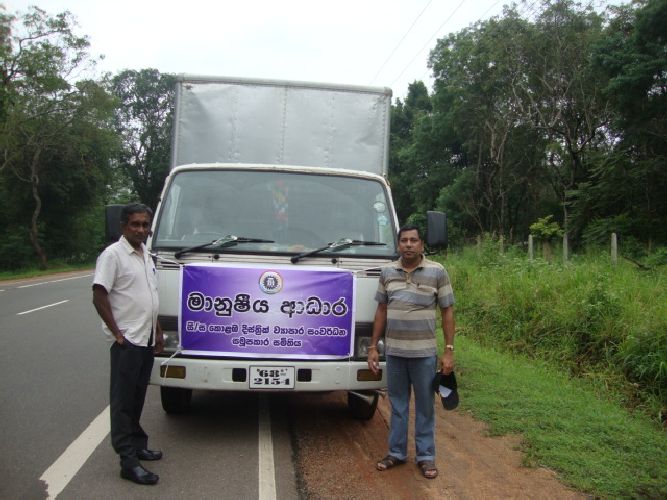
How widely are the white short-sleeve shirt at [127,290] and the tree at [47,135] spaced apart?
22.6 metres

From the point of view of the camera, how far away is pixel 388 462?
439 centimetres

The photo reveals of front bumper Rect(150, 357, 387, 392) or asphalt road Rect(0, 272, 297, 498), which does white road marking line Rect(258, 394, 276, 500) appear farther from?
front bumper Rect(150, 357, 387, 392)

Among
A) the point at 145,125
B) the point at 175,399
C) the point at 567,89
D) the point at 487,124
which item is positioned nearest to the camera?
the point at 175,399

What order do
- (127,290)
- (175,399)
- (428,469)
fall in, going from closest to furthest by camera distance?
(127,290) → (428,469) → (175,399)

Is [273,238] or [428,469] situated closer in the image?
[428,469]

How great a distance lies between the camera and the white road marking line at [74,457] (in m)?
3.98

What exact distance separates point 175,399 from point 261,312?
1.47 meters

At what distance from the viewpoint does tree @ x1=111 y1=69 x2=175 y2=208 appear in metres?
54.3

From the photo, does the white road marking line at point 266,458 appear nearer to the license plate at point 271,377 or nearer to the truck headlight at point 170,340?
the license plate at point 271,377

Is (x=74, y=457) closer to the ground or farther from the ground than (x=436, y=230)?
closer to the ground

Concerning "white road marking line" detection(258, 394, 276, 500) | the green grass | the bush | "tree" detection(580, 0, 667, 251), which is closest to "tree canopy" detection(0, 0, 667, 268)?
"tree" detection(580, 0, 667, 251)

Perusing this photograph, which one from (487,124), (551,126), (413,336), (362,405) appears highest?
(487,124)

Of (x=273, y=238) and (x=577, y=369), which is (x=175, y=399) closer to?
(x=273, y=238)

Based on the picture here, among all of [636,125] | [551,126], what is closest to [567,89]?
[551,126]
